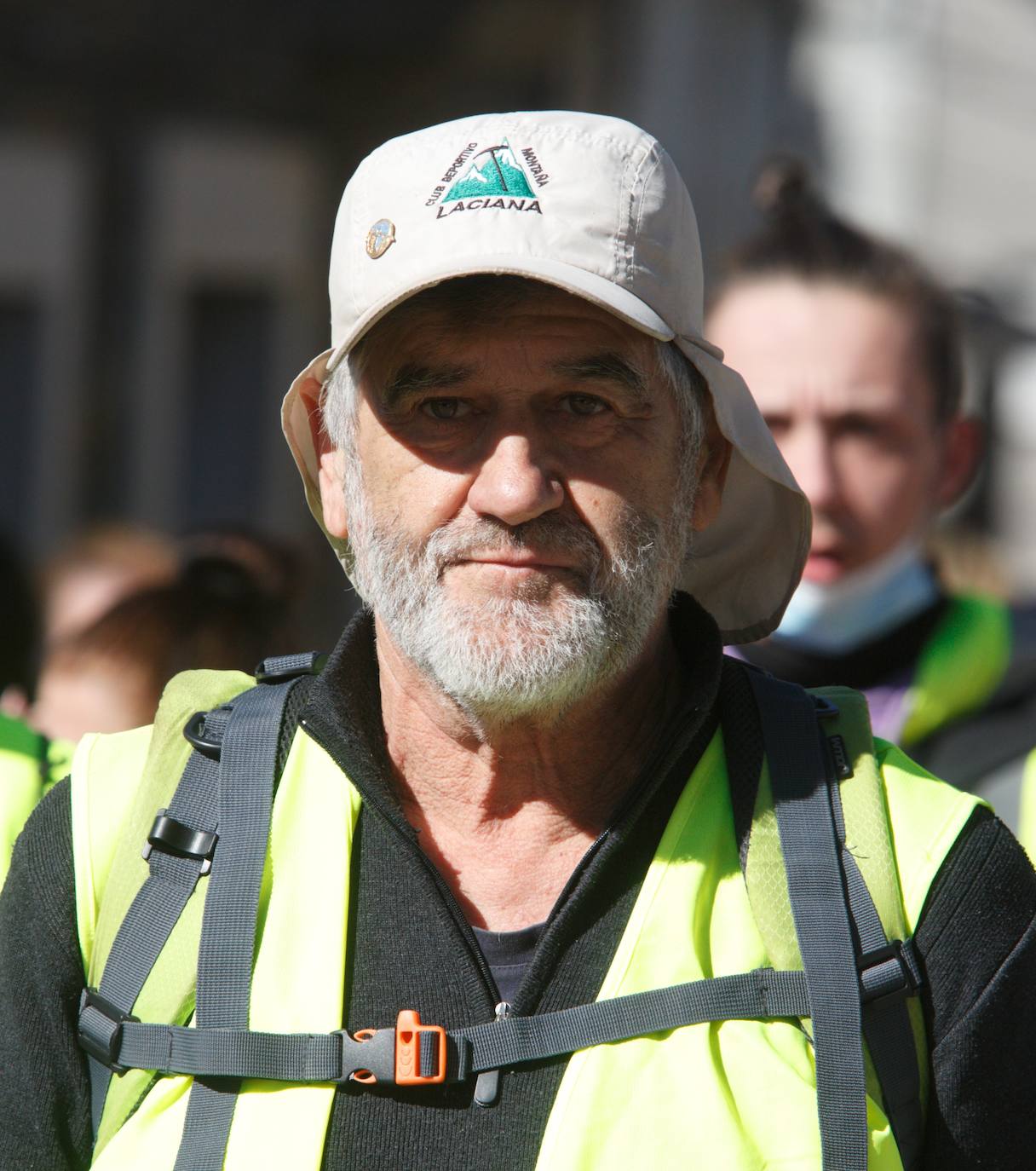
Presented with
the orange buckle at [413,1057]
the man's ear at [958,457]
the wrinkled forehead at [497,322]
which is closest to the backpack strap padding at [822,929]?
the orange buckle at [413,1057]

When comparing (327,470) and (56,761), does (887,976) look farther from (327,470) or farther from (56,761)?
(56,761)

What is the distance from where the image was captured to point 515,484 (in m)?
2.02

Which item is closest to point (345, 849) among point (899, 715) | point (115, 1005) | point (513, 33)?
point (115, 1005)

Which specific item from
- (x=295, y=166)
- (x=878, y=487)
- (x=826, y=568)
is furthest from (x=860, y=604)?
(x=295, y=166)

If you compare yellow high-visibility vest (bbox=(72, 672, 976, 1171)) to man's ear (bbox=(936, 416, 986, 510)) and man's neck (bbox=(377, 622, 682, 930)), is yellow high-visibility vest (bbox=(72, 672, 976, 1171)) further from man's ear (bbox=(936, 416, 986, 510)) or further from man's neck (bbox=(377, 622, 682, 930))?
man's ear (bbox=(936, 416, 986, 510))

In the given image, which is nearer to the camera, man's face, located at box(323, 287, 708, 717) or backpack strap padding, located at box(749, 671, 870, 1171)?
backpack strap padding, located at box(749, 671, 870, 1171)

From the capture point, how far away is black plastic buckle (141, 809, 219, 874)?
6.35 feet

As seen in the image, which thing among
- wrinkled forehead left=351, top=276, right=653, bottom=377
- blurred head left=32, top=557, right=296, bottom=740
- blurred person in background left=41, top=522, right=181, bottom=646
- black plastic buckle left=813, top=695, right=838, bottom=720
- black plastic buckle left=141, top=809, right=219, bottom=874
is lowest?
blurred person in background left=41, top=522, right=181, bottom=646

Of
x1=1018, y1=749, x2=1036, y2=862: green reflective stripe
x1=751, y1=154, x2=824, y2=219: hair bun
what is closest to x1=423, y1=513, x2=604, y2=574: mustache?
x1=1018, y1=749, x2=1036, y2=862: green reflective stripe

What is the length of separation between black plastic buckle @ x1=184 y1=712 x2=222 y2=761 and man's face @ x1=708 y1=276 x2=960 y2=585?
1343 mm

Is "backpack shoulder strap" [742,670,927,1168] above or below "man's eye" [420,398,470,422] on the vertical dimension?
below

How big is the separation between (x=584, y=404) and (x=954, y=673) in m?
1.18

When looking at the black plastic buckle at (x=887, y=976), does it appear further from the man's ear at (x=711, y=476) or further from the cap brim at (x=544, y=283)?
the cap brim at (x=544, y=283)

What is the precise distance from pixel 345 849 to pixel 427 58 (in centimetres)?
814
